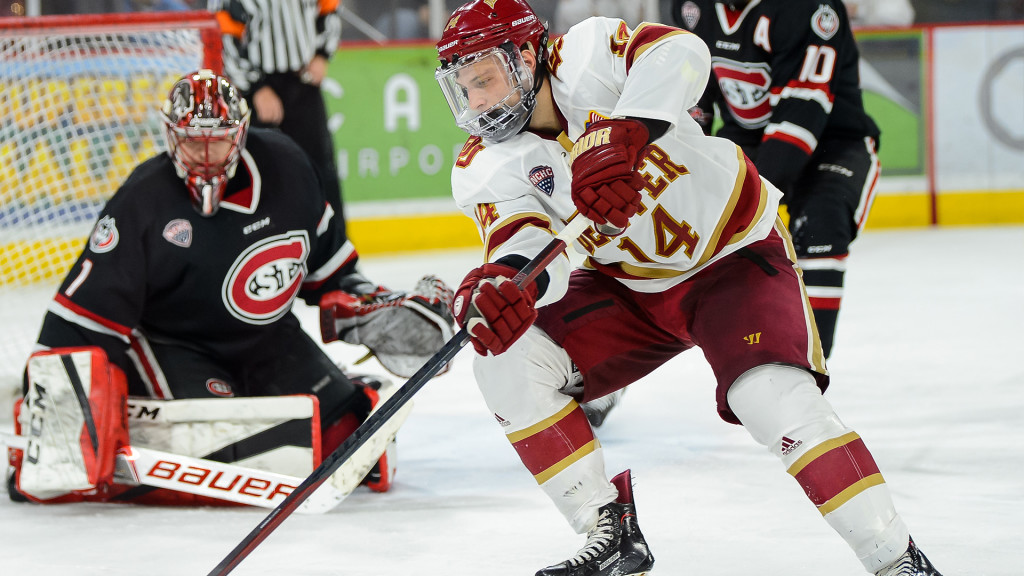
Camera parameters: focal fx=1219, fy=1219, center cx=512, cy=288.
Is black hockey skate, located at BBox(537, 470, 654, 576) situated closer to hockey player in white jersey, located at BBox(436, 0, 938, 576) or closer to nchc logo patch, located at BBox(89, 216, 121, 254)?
hockey player in white jersey, located at BBox(436, 0, 938, 576)

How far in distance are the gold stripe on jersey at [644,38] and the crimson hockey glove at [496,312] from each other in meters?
0.38

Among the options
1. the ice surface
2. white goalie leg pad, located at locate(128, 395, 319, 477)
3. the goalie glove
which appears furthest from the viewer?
the goalie glove

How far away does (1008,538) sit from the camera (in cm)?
196

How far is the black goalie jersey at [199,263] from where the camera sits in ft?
7.66

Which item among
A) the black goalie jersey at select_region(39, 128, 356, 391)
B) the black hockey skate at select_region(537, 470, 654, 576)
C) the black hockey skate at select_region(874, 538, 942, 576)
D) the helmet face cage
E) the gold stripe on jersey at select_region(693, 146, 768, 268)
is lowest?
the black hockey skate at select_region(537, 470, 654, 576)

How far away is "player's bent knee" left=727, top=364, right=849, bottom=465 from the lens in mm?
1558

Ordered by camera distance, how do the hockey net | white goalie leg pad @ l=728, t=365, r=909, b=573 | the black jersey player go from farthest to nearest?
the hockey net → the black jersey player → white goalie leg pad @ l=728, t=365, r=909, b=573

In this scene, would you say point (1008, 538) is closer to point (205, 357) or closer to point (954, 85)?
point (205, 357)

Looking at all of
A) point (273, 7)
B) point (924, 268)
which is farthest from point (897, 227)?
point (273, 7)

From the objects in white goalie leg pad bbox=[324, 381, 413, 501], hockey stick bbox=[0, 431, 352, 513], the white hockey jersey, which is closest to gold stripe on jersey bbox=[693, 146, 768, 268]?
the white hockey jersey

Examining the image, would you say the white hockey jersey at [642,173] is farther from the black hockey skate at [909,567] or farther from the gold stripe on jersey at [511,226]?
the black hockey skate at [909,567]

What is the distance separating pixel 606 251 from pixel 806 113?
1.09 meters

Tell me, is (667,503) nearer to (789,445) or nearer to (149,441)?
(789,445)

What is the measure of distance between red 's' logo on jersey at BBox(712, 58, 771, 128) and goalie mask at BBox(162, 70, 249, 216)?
3.73ft
